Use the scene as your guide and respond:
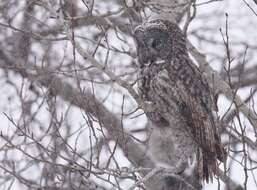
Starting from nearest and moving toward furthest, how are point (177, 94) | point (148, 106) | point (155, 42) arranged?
point (148, 106)
point (177, 94)
point (155, 42)

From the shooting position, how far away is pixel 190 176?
6262 millimetres

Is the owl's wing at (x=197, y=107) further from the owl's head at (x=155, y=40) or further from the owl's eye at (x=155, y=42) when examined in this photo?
the owl's eye at (x=155, y=42)

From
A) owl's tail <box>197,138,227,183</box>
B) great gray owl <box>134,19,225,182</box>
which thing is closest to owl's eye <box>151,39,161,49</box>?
great gray owl <box>134,19,225,182</box>

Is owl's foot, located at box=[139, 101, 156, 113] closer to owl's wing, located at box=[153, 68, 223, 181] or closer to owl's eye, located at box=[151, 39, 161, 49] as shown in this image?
owl's wing, located at box=[153, 68, 223, 181]

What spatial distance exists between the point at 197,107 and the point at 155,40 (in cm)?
79

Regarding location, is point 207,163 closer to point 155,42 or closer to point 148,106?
point 148,106

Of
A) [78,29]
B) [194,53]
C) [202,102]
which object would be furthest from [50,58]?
[202,102]

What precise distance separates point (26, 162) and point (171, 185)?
1586mm

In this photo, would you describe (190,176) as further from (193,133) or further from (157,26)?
(157,26)

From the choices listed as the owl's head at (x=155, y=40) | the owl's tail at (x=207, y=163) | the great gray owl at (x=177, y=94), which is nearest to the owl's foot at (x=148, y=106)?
the great gray owl at (x=177, y=94)

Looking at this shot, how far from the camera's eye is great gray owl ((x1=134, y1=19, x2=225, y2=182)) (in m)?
6.18

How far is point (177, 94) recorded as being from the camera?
6.29 metres

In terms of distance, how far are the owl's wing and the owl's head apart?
0.22 meters

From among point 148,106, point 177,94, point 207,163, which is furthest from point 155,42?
point 207,163
